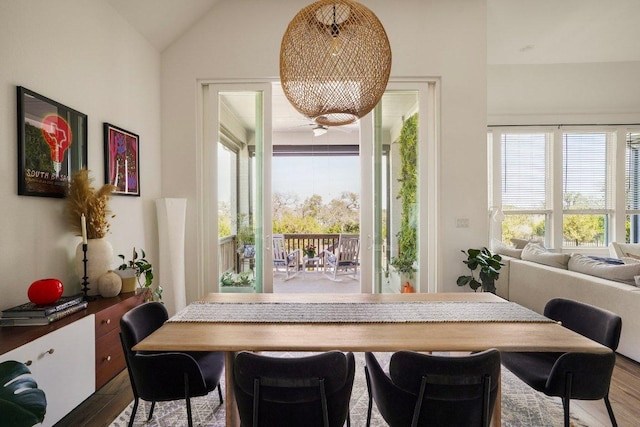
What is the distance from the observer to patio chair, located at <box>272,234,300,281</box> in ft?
20.2

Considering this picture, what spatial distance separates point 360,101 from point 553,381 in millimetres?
1663

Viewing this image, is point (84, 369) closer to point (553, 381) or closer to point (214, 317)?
point (214, 317)

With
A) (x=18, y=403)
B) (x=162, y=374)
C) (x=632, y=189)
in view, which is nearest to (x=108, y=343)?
(x=162, y=374)

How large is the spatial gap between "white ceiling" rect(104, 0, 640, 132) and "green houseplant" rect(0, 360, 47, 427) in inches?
117

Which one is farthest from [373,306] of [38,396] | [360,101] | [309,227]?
[309,227]

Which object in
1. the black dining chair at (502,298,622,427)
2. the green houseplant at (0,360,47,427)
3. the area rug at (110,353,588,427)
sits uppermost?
the green houseplant at (0,360,47,427)

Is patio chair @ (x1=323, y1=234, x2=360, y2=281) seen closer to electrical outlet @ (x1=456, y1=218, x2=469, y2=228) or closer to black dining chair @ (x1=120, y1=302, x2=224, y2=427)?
electrical outlet @ (x1=456, y1=218, x2=469, y2=228)

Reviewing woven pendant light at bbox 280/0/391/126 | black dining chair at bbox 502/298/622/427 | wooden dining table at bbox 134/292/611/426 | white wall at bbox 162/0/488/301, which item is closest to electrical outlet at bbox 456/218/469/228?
white wall at bbox 162/0/488/301

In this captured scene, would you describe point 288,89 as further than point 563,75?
No

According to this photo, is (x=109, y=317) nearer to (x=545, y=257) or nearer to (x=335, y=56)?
(x=335, y=56)

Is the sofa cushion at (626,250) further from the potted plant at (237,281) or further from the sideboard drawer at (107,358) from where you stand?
the sideboard drawer at (107,358)

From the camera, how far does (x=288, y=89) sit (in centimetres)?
169

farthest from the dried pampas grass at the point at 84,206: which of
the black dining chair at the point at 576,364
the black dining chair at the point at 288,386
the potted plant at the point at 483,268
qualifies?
the potted plant at the point at 483,268

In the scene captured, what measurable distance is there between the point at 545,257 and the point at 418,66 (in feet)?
8.40
